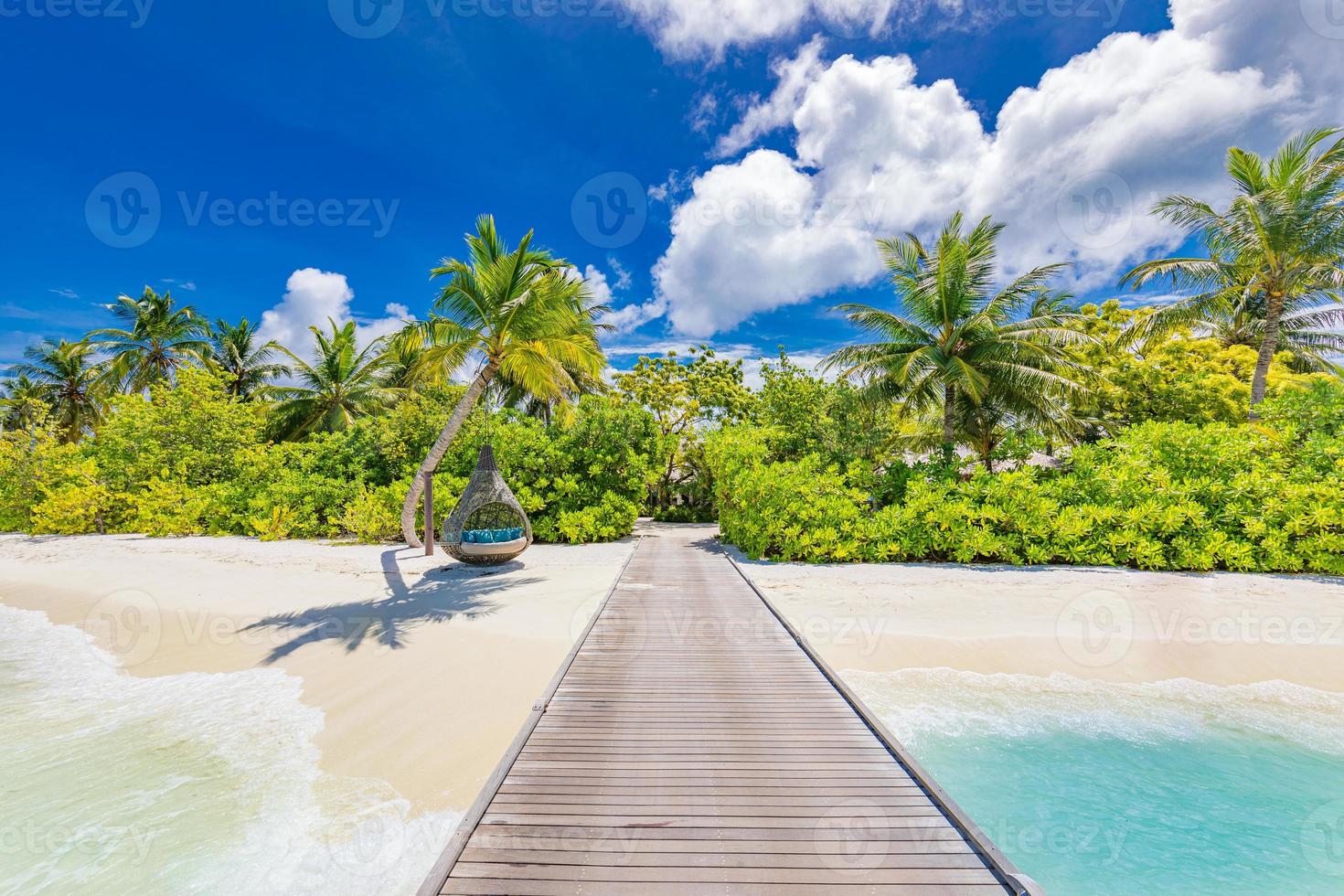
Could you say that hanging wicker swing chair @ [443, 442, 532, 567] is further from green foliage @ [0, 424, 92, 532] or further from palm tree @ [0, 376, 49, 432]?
palm tree @ [0, 376, 49, 432]

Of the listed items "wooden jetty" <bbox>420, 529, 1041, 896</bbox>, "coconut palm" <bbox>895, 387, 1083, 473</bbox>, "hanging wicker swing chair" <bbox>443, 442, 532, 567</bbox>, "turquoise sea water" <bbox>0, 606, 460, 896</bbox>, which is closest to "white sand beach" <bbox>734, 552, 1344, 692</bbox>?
"wooden jetty" <bbox>420, 529, 1041, 896</bbox>

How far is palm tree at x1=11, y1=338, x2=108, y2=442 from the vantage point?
2419 cm

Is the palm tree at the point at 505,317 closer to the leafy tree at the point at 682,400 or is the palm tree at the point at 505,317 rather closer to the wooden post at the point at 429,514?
the wooden post at the point at 429,514

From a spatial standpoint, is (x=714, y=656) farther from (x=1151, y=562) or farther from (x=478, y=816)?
(x=1151, y=562)

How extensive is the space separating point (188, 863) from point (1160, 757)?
814 cm

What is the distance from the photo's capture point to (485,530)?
37.5 ft

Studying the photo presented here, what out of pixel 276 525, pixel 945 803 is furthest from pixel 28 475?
pixel 945 803

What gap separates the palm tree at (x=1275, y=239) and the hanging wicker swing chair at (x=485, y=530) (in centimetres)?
1784

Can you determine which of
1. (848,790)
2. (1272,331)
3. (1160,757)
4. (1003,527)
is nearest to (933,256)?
(1003,527)

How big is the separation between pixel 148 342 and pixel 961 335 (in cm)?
3330

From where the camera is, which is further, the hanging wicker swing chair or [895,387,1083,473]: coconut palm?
[895,387,1083,473]: coconut palm

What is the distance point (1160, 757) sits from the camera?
4.86 metres

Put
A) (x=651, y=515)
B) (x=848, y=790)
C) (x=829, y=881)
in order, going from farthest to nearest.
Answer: (x=651, y=515)
(x=848, y=790)
(x=829, y=881)

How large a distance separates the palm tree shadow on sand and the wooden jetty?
3408 mm
